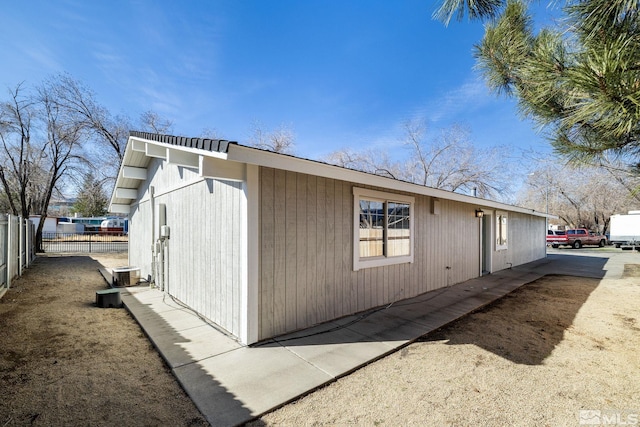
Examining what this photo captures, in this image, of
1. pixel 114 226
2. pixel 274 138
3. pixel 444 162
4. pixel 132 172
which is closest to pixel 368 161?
pixel 444 162

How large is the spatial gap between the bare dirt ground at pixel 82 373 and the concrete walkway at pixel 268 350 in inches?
7.2

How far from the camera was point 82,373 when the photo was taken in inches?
115

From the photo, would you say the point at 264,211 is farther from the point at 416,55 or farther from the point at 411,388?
the point at 416,55

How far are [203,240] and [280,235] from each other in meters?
1.64

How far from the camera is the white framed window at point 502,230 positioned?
963 centimetres

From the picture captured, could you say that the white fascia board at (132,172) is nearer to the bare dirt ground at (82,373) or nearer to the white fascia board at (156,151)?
the white fascia board at (156,151)

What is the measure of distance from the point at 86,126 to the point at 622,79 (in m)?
20.0

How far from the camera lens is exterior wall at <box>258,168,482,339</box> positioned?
370 cm

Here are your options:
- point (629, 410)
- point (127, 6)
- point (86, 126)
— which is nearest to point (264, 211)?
point (629, 410)

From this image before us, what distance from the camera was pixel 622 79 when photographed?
2234mm

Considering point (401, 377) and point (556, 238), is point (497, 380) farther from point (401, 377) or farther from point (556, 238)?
point (556, 238)

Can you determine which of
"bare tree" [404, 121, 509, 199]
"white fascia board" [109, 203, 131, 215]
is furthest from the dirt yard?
"bare tree" [404, 121, 509, 199]

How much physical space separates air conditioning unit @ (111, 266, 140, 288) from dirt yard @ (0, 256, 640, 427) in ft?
5.92

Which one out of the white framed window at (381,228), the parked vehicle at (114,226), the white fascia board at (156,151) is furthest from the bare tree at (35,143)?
the white framed window at (381,228)
